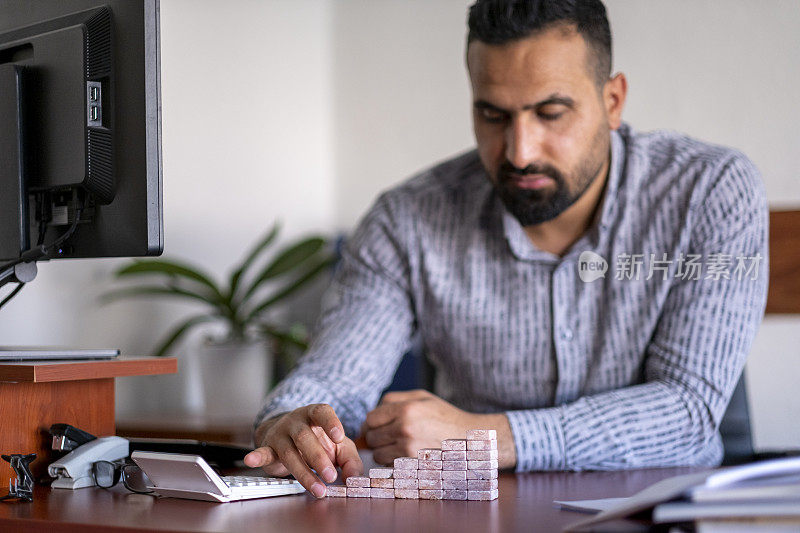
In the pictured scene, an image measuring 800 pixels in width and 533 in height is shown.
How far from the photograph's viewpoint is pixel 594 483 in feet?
3.33

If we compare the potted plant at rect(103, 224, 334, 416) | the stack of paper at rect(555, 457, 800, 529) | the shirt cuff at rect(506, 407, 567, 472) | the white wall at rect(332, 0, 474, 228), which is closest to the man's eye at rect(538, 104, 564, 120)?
the shirt cuff at rect(506, 407, 567, 472)

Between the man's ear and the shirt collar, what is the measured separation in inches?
2.1

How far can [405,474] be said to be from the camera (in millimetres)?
898

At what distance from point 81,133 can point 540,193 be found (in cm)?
75

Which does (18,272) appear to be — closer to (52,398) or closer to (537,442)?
(52,398)

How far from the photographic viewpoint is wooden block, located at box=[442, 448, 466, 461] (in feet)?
2.85

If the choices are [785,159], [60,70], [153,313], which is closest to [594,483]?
[60,70]

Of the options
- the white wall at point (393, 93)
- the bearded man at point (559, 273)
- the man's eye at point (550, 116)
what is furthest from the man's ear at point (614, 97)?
the white wall at point (393, 93)

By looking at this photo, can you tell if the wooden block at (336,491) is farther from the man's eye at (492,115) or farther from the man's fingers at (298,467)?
the man's eye at (492,115)

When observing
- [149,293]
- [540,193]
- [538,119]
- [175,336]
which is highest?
[538,119]

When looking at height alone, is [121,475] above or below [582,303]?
below

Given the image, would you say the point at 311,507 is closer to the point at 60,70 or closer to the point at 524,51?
the point at 60,70

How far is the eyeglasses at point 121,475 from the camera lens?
38.7 inches

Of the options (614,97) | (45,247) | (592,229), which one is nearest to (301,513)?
(45,247)
